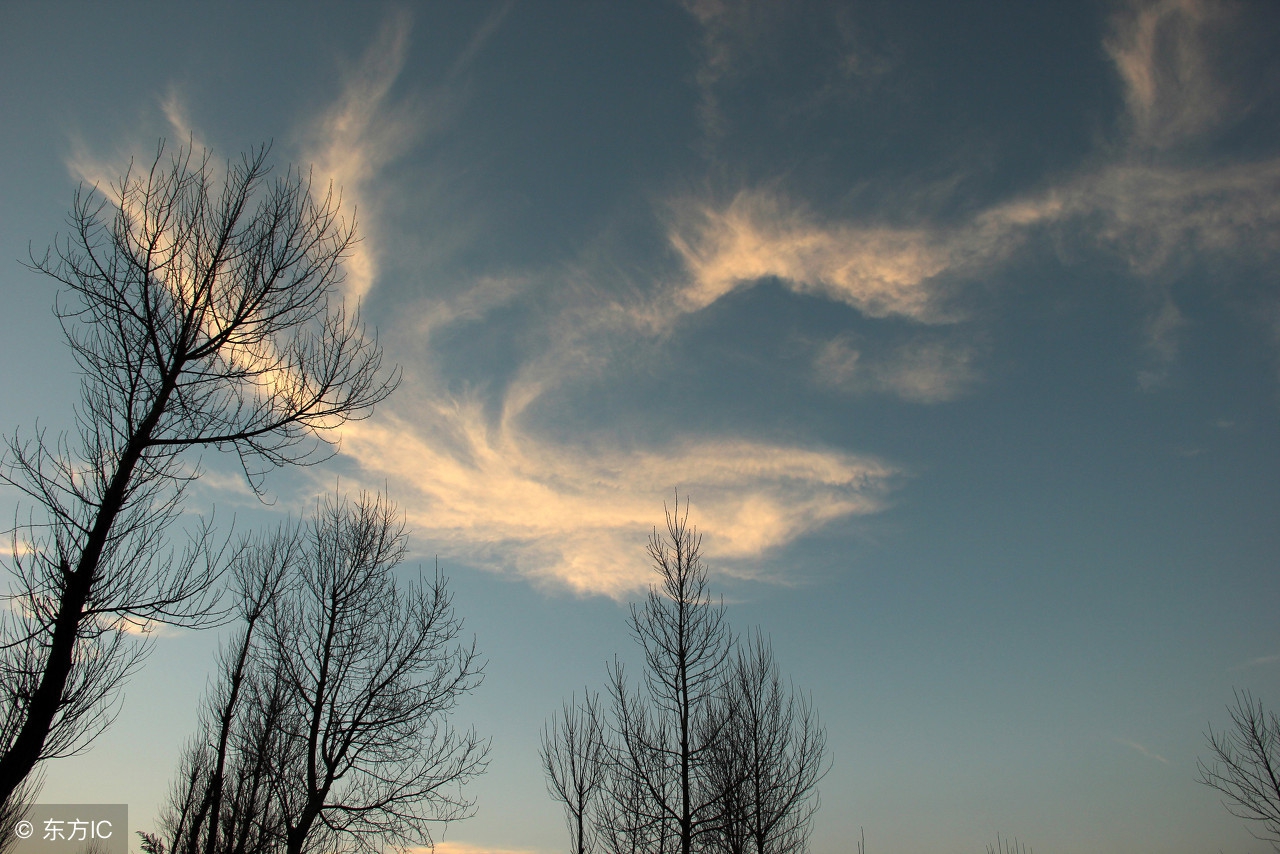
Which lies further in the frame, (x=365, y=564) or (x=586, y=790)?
(x=586, y=790)

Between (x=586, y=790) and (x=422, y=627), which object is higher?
(x=422, y=627)

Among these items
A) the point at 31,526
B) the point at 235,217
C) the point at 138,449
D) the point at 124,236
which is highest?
the point at 235,217

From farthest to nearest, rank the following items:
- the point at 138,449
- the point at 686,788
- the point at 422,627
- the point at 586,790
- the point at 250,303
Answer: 1. the point at 586,790
2. the point at 422,627
3. the point at 686,788
4. the point at 250,303
5. the point at 138,449

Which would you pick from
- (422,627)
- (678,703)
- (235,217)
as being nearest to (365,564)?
(422,627)

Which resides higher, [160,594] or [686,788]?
[160,594]

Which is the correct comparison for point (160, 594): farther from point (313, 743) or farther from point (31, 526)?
point (313, 743)

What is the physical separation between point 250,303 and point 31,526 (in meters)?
2.54

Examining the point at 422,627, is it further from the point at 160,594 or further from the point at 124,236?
the point at 124,236

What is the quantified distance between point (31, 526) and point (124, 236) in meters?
2.54

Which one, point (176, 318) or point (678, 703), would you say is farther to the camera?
point (678, 703)

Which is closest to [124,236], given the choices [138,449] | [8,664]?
[138,449]

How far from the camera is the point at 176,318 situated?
5.95 m

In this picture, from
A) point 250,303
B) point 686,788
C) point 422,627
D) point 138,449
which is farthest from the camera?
point 422,627

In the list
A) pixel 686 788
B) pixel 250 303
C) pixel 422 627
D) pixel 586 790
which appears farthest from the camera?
pixel 586 790
